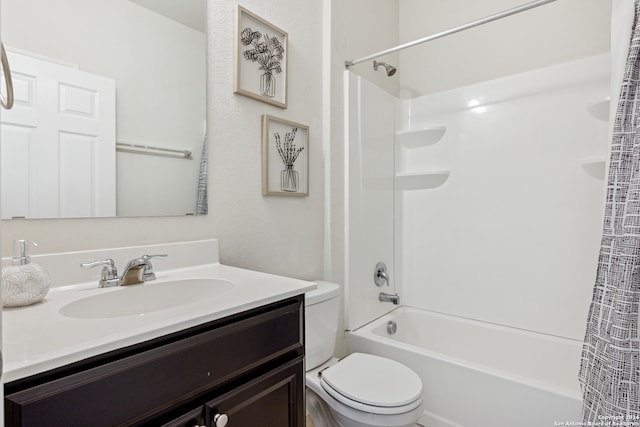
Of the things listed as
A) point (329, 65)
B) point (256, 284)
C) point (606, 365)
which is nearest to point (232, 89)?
point (329, 65)

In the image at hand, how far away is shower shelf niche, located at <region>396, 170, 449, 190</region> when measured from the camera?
2.33m

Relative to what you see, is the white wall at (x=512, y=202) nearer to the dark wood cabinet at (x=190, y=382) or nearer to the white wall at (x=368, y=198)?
the white wall at (x=368, y=198)

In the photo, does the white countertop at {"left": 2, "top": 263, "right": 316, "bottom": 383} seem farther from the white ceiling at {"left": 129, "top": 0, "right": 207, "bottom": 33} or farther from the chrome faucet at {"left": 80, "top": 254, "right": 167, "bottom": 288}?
the white ceiling at {"left": 129, "top": 0, "right": 207, "bottom": 33}

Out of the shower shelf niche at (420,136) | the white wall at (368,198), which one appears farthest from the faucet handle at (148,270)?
the shower shelf niche at (420,136)

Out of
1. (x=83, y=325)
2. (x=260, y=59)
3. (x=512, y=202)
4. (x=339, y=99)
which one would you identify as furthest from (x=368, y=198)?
(x=83, y=325)

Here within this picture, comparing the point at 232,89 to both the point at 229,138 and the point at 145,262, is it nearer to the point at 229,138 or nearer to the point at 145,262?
the point at 229,138

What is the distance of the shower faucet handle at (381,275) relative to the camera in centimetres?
219

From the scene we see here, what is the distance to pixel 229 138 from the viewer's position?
1.43m

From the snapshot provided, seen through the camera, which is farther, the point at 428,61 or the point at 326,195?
the point at 428,61

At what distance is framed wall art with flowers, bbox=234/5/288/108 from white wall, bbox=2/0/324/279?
0.04m

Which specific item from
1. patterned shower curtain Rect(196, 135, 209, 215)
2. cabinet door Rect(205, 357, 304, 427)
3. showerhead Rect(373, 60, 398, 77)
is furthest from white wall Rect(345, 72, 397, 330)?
cabinet door Rect(205, 357, 304, 427)

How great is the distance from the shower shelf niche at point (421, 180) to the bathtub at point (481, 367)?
2.84ft

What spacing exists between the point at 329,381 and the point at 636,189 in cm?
124

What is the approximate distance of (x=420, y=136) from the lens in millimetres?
2414
